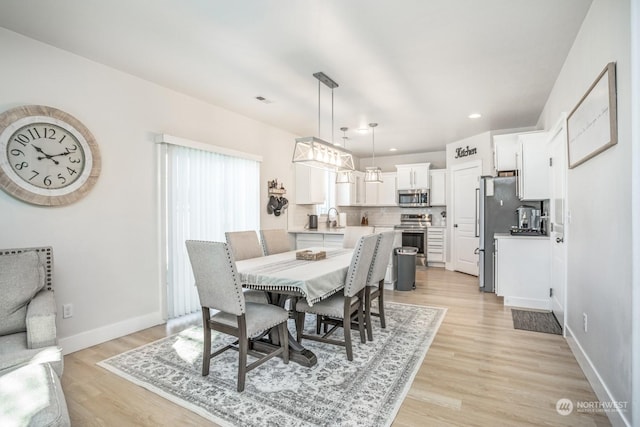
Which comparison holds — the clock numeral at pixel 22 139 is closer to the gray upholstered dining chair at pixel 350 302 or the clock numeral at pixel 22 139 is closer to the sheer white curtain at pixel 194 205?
the sheer white curtain at pixel 194 205

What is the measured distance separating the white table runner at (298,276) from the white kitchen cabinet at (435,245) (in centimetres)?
460

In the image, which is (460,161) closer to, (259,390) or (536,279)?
(536,279)

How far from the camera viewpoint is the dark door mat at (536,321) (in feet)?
10.6

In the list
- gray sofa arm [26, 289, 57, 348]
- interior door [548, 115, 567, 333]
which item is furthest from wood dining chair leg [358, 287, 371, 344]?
gray sofa arm [26, 289, 57, 348]

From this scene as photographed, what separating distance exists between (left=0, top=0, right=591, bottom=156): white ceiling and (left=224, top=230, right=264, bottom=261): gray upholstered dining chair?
1576mm

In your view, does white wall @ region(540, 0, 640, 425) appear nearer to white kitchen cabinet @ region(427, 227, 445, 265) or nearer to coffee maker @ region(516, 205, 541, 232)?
coffee maker @ region(516, 205, 541, 232)

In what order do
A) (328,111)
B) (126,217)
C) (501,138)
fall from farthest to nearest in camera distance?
(501,138), (328,111), (126,217)

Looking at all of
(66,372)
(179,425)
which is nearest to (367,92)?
(179,425)

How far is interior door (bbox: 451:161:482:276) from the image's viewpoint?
5.89m

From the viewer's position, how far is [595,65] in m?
2.15

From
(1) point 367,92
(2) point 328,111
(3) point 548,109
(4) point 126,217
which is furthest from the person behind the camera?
(2) point 328,111

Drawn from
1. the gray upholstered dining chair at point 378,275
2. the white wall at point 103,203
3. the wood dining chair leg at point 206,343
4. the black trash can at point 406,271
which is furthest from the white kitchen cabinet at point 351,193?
the wood dining chair leg at point 206,343

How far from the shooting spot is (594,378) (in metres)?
2.11

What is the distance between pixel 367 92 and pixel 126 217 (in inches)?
113
